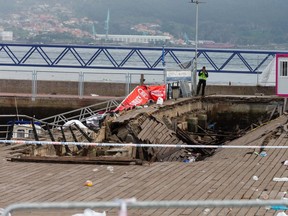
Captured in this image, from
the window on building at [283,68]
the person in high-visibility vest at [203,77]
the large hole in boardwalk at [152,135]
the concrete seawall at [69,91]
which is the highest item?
the window on building at [283,68]

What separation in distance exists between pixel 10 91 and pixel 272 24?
8220cm

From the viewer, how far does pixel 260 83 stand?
39.1 m

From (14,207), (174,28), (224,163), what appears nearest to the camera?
(14,207)

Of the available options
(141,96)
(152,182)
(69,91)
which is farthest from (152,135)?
(69,91)

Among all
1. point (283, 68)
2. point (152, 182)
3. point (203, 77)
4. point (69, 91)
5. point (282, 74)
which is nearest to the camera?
point (152, 182)

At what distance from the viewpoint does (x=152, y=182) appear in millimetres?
13492

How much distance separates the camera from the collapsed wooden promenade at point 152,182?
11.9 m

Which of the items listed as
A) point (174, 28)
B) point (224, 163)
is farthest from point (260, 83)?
point (174, 28)

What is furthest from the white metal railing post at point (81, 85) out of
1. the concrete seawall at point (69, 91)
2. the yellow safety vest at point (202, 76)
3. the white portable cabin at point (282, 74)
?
the white portable cabin at point (282, 74)

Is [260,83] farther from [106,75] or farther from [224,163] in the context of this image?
[224,163]

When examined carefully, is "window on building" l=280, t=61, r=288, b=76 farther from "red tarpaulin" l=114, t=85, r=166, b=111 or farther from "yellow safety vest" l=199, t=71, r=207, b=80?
"yellow safety vest" l=199, t=71, r=207, b=80

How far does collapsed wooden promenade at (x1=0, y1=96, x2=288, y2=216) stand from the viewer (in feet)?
39.2

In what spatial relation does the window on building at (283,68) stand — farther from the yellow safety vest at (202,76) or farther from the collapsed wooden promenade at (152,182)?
the collapsed wooden promenade at (152,182)

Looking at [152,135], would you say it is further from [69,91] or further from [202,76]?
[69,91]
